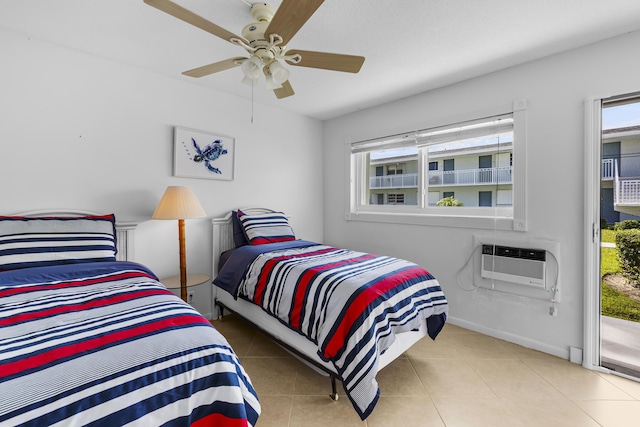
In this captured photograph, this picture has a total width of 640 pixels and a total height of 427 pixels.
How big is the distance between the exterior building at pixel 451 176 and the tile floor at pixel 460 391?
1338mm

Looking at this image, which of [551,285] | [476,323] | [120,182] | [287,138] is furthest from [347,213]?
[120,182]

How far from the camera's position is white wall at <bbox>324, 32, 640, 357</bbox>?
212 centimetres

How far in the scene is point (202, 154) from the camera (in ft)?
9.53

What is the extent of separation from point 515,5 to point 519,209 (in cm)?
151

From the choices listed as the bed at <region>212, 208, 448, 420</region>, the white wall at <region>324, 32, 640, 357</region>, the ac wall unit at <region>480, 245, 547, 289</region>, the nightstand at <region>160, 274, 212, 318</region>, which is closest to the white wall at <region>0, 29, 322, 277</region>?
the nightstand at <region>160, 274, 212, 318</region>

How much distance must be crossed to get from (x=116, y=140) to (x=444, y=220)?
3.08 metres

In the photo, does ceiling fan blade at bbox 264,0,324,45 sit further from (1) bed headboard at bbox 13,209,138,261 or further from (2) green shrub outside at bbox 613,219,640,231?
(2) green shrub outside at bbox 613,219,640,231

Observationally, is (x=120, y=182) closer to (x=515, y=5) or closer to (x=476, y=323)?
(x=515, y=5)

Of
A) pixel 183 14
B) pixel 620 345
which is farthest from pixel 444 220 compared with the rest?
pixel 183 14

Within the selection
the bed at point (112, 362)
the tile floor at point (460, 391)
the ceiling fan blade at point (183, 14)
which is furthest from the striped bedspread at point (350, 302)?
the ceiling fan blade at point (183, 14)

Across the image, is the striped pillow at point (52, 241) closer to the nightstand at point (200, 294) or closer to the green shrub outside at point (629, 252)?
the nightstand at point (200, 294)

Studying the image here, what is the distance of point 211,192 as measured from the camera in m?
3.01

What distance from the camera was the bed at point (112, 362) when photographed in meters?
0.75

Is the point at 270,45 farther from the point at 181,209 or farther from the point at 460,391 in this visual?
the point at 460,391
